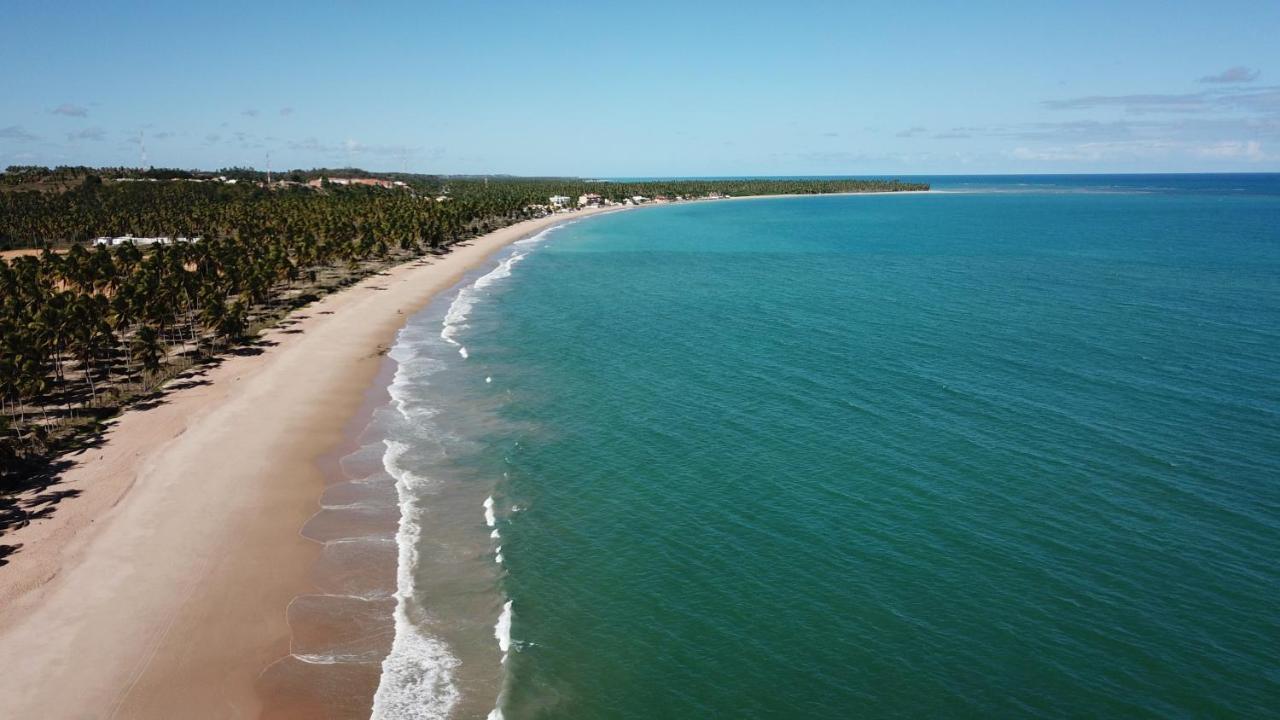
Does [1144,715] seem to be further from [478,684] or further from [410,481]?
[410,481]

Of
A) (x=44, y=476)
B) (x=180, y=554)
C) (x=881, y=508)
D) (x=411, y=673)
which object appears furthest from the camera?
(x=44, y=476)

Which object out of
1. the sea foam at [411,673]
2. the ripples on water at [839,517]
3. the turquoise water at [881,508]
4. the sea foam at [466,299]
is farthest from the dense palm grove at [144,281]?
the sea foam at [411,673]

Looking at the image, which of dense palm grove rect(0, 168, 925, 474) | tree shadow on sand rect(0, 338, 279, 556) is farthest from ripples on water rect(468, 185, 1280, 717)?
dense palm grove rect(0, 168, 925, 474)

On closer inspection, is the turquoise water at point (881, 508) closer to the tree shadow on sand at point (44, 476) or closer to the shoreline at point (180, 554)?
the shoreline at point (180, 554)

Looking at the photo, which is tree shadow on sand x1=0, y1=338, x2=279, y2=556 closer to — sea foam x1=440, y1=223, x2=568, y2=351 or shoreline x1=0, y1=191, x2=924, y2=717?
shoreline x1=0, y1=191, x2=924, y2=717

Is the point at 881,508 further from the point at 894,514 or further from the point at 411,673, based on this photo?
the point at 411,673

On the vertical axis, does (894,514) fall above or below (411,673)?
A: above

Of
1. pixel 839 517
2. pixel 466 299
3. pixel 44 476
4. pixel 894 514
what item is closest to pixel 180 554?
pixel 44 476
